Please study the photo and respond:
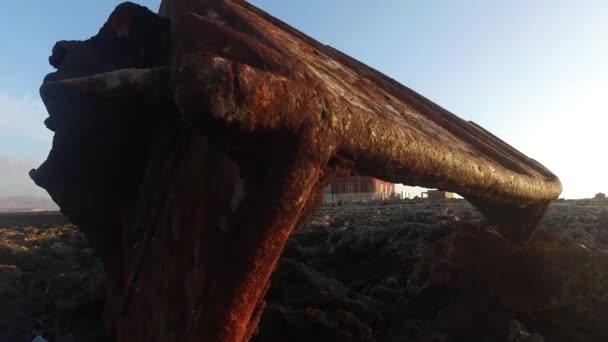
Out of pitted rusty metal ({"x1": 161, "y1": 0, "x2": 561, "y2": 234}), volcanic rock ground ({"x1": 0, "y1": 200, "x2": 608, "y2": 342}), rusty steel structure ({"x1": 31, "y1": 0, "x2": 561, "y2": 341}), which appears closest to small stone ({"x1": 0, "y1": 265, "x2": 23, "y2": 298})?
volcanic rock ground ({"x1": 0, "y1": 200, "x2": 608, "y2": 342})

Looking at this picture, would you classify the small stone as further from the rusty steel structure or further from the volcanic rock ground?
the rusty steel structure

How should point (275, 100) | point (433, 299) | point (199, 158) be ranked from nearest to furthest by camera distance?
point (275, 100) → point (199, 158) → point (433, 299)

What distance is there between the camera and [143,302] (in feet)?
6.81

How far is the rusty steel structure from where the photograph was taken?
57.3 inches

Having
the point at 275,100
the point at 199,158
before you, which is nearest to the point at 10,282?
the point at 199,158

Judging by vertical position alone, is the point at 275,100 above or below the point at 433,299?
above

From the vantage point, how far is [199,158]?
72.6 inches

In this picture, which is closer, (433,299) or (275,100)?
(275,100)

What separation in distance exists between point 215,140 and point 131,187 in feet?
3.54

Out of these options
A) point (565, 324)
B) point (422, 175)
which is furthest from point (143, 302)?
point (565, 324)

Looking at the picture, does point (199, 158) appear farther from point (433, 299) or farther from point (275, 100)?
point (433, 299)

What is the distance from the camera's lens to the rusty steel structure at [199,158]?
1.46 metres

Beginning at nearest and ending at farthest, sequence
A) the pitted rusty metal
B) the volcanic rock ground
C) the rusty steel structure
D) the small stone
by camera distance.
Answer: the pitted rusty metal → the rusty steel structure → the volcanic rock ground → the small stone

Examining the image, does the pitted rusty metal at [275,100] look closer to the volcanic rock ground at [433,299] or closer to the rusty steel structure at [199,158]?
the rusty steel structure at [199,158]
